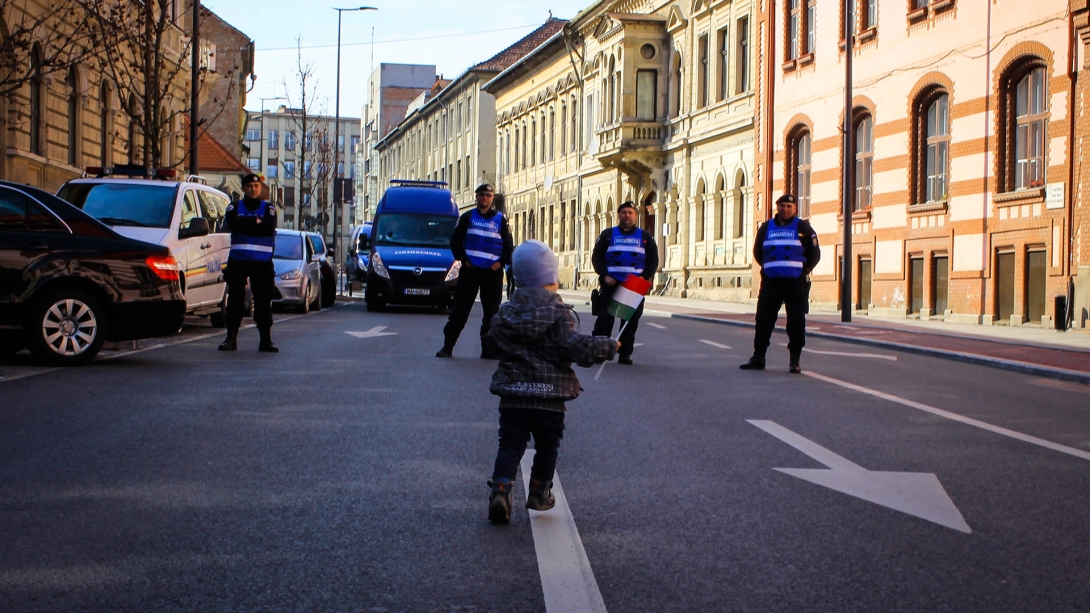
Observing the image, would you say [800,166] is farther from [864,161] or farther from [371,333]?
[371,333]

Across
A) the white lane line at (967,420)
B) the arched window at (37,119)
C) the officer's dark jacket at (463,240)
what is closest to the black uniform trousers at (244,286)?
the officer's dark jacket at (463,240)

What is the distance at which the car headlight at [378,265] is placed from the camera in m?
25.8

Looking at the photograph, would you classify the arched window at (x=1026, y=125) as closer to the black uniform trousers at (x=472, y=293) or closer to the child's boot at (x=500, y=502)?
the black uniform trousers at (x=472, y=293)

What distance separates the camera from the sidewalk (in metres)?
15.0

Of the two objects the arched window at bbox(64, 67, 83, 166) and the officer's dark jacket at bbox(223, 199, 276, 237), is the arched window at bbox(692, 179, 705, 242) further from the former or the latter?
the officer's dark jacket at bbox(223, 199, 276, 237)

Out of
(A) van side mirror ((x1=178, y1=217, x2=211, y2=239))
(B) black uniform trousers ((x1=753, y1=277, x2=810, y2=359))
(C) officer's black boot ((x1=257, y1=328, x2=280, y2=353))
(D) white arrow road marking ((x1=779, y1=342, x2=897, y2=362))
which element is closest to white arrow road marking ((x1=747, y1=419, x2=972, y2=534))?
(B) black uniform trousers ((x1=753, y1=277, x2=810, y2=359))

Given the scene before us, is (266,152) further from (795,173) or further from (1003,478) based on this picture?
(1003,478)

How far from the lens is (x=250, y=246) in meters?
14.0

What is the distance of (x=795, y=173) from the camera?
36375 mm

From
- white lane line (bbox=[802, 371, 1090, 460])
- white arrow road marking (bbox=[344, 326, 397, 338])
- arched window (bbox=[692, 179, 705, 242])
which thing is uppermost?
arched window (bbox=[692, 179, 705, 242])

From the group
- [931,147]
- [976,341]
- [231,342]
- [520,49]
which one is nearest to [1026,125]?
[931,147]

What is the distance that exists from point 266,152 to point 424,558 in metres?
150

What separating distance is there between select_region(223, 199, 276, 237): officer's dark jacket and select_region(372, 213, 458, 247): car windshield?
13100 millimetres

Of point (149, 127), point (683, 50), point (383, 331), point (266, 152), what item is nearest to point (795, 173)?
point (683, 50)
